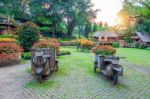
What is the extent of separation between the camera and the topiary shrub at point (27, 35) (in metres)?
18.0

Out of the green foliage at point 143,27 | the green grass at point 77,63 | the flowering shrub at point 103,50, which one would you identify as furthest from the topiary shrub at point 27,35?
the green foliage at point 143,27

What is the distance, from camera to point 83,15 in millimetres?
45562

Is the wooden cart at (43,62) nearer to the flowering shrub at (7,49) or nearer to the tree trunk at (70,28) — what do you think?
the flowering shrub at (7,49)

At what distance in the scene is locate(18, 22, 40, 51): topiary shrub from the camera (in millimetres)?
18047

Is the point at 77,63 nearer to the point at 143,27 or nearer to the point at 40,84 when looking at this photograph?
the point at 40,84

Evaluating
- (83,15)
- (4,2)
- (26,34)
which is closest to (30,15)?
(4,2)

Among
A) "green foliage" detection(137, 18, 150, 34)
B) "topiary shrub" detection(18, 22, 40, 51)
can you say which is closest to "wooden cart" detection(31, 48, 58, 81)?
"topiary shrub" detection(18, 22, 40, 51)

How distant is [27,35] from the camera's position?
18047mm

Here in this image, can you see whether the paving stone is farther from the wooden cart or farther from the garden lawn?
the garden lawn

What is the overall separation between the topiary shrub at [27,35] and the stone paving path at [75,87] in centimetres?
792

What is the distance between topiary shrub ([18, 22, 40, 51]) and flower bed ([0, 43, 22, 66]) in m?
4.19

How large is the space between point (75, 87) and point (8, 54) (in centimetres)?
661

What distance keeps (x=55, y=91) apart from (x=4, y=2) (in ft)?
125

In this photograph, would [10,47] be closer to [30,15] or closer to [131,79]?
[131,79]
